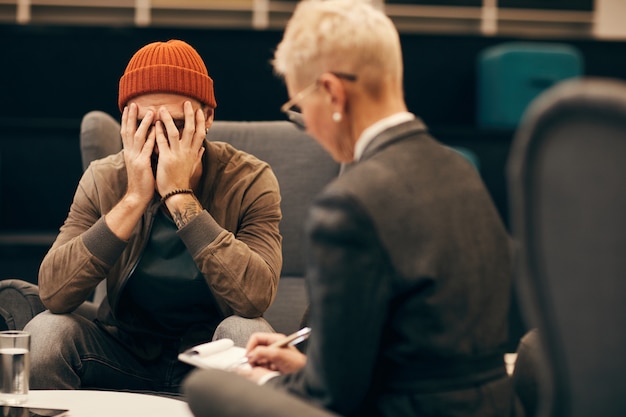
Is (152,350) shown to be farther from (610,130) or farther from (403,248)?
(610,130)

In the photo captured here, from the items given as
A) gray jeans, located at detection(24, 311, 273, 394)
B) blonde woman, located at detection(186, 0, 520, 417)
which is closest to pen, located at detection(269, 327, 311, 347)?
blonde woman, located at detection(186, 0, 520, 417)

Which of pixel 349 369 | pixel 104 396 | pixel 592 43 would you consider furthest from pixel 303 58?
pixel 592 43

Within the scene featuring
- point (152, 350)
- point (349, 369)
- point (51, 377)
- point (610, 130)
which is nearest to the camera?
point (610, 130)

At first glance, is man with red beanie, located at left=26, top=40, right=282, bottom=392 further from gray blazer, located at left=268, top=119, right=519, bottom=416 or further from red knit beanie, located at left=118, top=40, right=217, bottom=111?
gray blazer, located at left=268, top=119, right=519, bottom=416

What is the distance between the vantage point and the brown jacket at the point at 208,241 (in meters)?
1.90

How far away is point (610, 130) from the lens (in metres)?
0.84

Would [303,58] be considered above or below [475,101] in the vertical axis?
above

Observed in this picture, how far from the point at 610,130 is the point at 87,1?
192 inches

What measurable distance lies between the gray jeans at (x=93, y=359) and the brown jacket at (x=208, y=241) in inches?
2.1

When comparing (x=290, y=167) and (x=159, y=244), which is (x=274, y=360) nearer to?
(x=159, y=244)

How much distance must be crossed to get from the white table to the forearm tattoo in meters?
0.39

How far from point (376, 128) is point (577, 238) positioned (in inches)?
17.9

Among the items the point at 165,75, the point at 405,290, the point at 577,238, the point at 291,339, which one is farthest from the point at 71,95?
the point at 577,238

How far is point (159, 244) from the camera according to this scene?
6.65 feet
